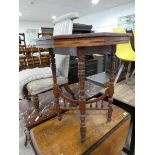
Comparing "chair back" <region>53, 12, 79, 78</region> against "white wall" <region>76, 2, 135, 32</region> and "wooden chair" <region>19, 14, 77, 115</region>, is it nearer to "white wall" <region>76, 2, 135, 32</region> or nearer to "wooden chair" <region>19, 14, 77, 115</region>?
"wooden chair" <region>19, 14, 77, 115</region>

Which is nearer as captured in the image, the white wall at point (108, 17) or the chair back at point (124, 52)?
the chair back at point (124, 52)

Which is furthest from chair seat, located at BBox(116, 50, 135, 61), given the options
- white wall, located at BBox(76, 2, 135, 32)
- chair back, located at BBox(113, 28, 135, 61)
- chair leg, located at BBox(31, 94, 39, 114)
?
white wall, located at BBox(76, 2, 135, 32)

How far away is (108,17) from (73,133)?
245 inches

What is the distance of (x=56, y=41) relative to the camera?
74 centimetres

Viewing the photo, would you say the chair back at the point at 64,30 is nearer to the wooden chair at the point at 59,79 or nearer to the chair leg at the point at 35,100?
the wooden chair at the point at 59,79

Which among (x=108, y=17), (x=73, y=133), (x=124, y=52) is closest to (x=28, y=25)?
(x=108, y=17)

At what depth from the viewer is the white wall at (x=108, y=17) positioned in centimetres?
524

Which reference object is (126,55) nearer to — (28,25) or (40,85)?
(40,85)

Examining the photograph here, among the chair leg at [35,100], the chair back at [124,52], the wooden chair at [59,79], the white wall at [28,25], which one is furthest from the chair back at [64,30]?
the white wall at [28,25]

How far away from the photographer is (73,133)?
982 mm

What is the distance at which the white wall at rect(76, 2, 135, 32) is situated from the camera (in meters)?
5.24

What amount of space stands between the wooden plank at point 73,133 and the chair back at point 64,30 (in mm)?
419
